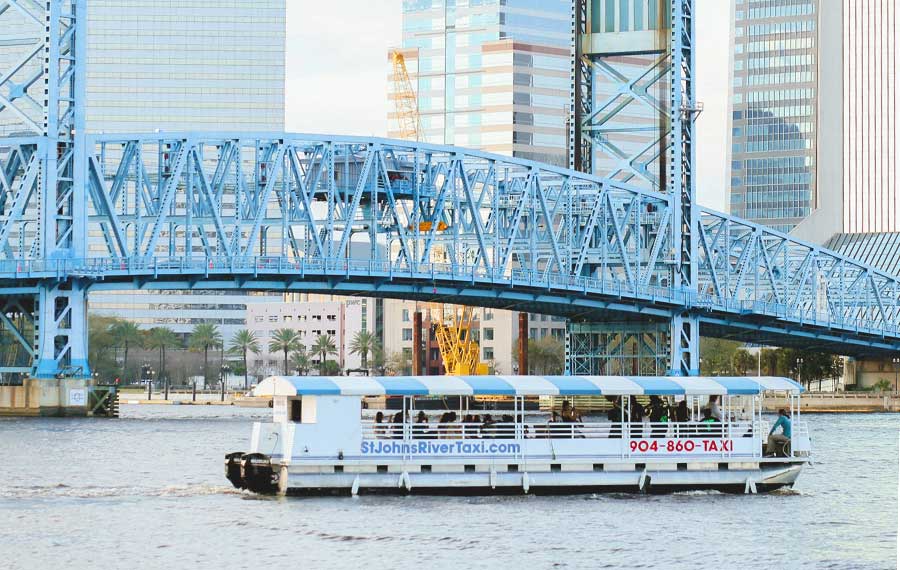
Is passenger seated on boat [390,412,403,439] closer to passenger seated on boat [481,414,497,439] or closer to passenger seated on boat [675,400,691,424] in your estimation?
passenger seated on boat [481,414,497,439]

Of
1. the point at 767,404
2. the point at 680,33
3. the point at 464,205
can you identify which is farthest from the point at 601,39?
the point at 767,404

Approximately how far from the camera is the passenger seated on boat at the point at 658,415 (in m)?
65.4

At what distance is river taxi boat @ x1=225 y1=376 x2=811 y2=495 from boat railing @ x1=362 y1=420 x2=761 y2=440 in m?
0.07

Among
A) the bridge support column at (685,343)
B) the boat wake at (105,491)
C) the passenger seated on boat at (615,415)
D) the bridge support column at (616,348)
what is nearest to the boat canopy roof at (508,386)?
the passenger seated on boat at (615,415)

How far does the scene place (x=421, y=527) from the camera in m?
56.8

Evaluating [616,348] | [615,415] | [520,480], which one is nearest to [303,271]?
[616,348]

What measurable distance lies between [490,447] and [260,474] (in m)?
7.96

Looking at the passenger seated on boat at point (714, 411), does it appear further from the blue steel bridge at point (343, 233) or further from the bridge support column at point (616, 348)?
the bridge support column at point (616, 348)

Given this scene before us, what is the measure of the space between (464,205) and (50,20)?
3868 centimetres

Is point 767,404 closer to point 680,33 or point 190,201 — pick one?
point 680,33

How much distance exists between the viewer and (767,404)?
16462 centimetres

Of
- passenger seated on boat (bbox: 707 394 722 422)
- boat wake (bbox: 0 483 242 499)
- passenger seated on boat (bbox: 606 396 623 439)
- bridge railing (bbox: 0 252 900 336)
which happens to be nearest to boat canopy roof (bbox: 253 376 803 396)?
passenger seated on boat (bbox: 707 394 722 422)

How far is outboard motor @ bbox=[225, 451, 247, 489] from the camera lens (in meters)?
64.9

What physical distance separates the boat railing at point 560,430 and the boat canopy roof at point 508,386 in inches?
44.6
